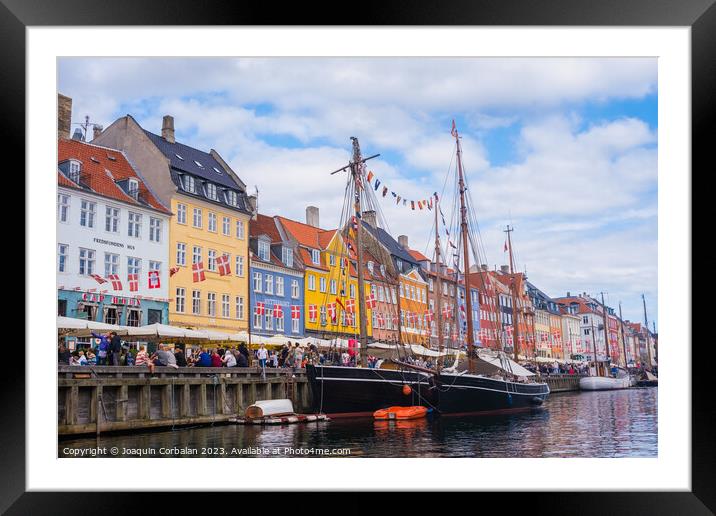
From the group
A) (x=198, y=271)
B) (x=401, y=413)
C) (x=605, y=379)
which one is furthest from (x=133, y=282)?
(x=605, y=379)

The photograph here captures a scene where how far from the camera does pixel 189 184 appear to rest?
13047 millimetres

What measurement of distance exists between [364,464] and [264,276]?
4.62 m

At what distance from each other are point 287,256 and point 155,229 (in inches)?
90.5

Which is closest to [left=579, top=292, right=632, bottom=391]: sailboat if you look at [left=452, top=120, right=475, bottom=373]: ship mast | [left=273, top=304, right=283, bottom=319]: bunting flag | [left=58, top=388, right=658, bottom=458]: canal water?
[left=58, top=388, right=658, bottom=458]: canal water

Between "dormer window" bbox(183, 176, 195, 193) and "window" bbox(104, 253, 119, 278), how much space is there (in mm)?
1679

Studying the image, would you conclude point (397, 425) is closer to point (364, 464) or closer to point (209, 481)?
point (364, 464)

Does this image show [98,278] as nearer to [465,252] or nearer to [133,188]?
[133,188]

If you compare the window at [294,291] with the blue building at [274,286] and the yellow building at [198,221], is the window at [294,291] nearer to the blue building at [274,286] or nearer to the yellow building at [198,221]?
the blue building at [274,286]

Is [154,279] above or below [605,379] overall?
above

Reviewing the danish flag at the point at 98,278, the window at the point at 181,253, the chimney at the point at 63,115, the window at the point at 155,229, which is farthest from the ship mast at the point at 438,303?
the chimney at the point at 63,115

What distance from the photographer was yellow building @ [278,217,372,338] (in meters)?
14.1

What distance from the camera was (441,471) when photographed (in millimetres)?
10516
